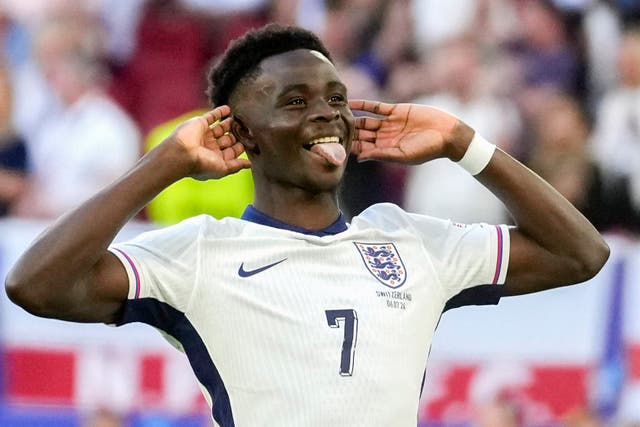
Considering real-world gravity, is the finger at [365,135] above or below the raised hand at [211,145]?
above

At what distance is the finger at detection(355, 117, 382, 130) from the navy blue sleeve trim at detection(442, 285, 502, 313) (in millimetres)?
583

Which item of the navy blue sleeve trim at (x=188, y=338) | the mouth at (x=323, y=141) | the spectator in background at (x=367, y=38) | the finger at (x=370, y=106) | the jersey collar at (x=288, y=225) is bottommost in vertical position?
the navy blue sleeve trim at (x=188, y=338)

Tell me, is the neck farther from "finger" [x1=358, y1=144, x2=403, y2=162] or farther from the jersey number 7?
the jersey number 7

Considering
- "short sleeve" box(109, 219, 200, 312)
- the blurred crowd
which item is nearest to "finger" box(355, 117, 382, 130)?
"short sleeve" box(109, 219, 200, 312)

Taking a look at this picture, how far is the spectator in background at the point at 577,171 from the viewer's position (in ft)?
29.3

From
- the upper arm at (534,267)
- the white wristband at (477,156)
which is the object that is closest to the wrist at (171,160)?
the white wristband at (477,156)

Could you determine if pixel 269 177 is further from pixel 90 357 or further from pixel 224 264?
pixel 90 357

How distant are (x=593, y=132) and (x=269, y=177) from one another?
5.19m

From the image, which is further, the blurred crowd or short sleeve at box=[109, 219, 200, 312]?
the blurred crowd

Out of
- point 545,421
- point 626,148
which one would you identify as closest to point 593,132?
point 626,148

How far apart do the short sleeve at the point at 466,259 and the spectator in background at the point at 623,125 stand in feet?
15.6

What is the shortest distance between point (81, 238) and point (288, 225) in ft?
2.23

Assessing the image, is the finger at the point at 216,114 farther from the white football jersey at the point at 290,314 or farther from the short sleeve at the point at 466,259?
the short sleeve at the point at 466,259

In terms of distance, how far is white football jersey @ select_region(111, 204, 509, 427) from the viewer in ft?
13.0
